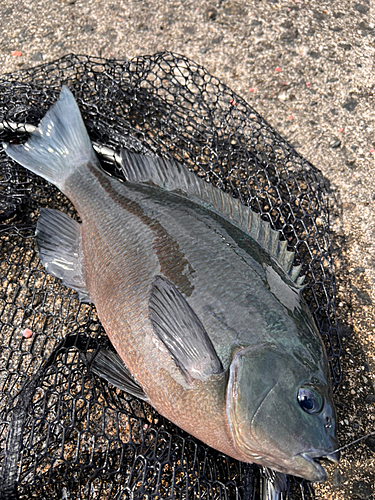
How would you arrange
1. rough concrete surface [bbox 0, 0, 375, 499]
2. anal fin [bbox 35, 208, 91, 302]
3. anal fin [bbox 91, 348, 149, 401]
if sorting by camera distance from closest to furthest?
→ anal fin [bbox 91, 348, 149, 401], anal fin [bbox 35, 208, 91, 302], rough concrete surface [bbox 0, 0, 375, 499]

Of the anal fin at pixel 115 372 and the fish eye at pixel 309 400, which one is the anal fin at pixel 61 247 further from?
the fish eye at pixel 309 400

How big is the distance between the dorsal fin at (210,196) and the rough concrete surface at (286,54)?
82cm

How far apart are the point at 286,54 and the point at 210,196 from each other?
1.98m

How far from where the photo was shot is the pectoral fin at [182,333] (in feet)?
4.97

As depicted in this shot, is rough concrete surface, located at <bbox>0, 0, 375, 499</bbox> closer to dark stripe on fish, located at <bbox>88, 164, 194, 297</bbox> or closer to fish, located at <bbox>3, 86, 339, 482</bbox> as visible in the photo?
fish, located at <bbox>3, 86, 339, 482</bbox>

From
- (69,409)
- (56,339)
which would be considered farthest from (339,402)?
(56,339)

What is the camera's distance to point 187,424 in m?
1.58

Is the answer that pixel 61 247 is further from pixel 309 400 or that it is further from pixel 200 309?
pixel 309 400

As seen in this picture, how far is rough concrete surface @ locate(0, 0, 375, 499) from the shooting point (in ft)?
8.97

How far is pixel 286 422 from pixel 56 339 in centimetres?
134

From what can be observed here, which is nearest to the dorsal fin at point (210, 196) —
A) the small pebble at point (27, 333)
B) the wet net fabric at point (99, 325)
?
the wet net fabric at point (99, 325)

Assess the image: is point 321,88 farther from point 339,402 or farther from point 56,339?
point 56,339

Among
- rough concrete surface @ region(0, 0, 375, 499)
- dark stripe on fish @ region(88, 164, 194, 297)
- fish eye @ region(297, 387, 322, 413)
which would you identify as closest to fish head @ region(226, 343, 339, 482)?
fish eye @ region(297, 387, 322, 413)

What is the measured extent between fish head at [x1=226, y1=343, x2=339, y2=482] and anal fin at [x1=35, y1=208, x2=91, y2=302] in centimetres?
99
